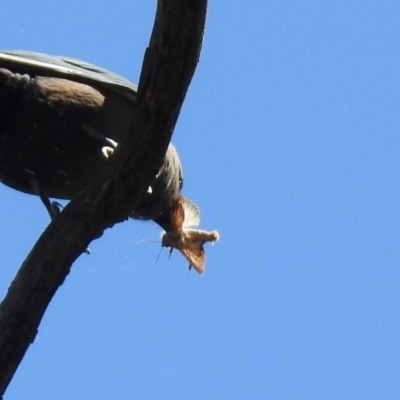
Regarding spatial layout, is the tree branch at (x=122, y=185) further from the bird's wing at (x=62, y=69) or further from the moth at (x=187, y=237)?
the moth at (x=187, y=237)

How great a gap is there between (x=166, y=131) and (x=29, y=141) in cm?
148

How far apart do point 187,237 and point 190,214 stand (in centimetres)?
18

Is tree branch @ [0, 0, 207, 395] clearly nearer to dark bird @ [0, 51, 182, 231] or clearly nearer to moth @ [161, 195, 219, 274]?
dark bird @ [0, 51, 182, 231]

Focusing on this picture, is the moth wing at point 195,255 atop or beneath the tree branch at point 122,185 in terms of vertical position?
atop

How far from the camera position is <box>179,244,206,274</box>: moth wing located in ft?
21.9

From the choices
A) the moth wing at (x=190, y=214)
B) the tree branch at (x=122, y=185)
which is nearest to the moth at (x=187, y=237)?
the moth wing at (x=190, y=214)

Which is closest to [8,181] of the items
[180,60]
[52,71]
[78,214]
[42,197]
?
[42,197]

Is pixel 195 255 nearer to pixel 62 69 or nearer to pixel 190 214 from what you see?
pixel 190 214

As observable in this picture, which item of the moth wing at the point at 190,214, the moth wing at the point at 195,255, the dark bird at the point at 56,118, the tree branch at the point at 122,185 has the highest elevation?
the moth wing at the point at 190,214

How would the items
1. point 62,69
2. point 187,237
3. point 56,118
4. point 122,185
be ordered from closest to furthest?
point 122,185, point 56,118, point 62,69, point 187,237

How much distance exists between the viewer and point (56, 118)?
5.45 metres

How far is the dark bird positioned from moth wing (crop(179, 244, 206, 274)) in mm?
1292

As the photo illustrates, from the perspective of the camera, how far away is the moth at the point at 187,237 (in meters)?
6.69

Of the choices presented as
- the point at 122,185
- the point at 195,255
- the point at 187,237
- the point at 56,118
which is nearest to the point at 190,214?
the point at 187,237
